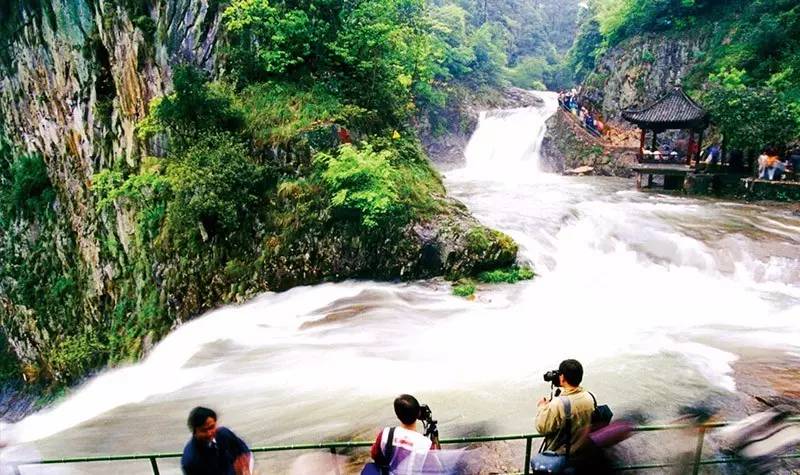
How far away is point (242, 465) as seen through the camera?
387 centimetres

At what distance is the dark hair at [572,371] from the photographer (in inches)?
150

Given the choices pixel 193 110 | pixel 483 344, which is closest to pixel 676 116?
pixel 483 344

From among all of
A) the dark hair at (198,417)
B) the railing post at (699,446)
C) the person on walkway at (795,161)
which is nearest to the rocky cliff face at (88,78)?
the dark hair at (198,417)

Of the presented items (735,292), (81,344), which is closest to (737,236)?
(735,292)

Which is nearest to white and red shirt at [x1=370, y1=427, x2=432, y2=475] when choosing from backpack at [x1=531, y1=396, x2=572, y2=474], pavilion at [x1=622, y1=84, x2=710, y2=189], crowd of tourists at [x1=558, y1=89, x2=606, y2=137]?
backpack at [x1=531, y1=396, x2=572, y2=474]

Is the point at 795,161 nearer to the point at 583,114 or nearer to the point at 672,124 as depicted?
the point at 672,124

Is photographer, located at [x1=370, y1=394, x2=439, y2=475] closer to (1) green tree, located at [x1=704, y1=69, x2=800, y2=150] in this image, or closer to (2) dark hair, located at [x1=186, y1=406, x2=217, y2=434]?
(2) dark hair, located at [x1=186, y1=406, x2=217, y2=434]

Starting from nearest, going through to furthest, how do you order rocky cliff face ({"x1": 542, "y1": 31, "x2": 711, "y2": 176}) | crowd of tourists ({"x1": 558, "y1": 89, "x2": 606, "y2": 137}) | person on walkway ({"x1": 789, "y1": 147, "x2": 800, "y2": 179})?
person on walkway ({"x1": 789, "y1": 147, "x2": 800, "y2": 179})
rocky cliff face ({"x1": 542, "y1": 31, "x2": 711, "y2": 176})
crowd of tourists ({"x1": 558, "y1": 89, "x2": 606, "y2": 137})

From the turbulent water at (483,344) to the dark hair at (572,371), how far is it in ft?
8.44

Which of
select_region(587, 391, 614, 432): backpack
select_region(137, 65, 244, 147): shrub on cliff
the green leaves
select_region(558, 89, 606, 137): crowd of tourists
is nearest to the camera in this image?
select_region(587, 391, 614, 432): backpack

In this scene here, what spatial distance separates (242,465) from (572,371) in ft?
8.35

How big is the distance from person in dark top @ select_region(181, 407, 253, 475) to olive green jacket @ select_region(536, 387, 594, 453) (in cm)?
224

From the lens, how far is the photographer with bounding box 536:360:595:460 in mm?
3764

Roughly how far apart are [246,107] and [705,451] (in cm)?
1232
